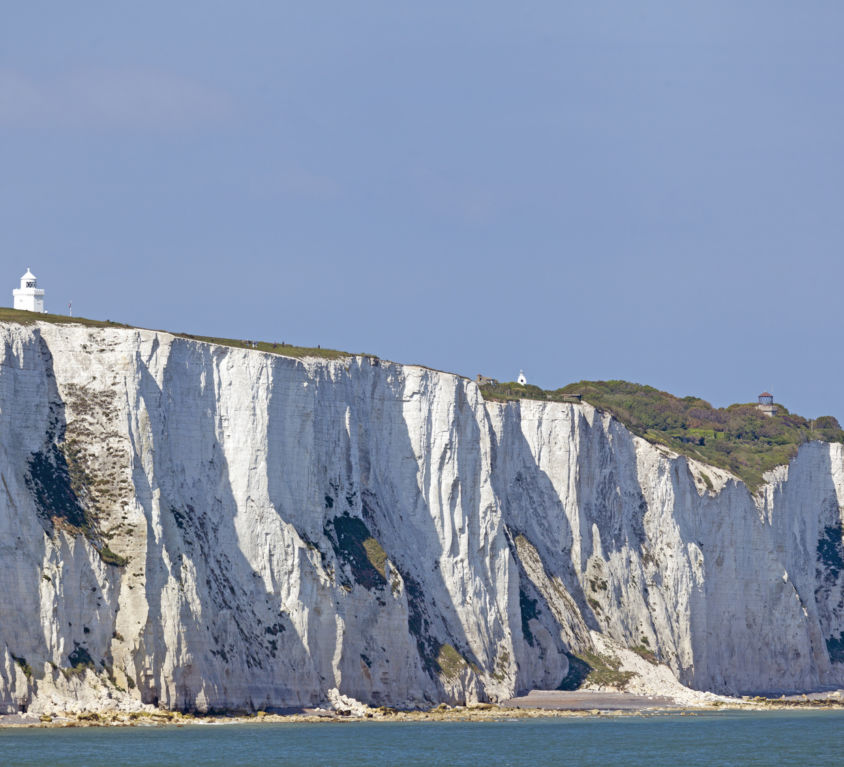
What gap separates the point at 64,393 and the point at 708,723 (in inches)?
1285

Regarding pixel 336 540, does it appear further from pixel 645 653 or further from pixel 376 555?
pixel 645 653

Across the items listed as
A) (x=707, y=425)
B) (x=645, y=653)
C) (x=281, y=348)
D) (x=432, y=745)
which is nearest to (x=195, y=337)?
(x=281, y=348)

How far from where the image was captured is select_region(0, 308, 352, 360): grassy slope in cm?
7294

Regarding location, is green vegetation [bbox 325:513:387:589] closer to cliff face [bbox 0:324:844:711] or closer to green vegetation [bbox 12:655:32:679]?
cliff face [bbox 0:324:844:711]

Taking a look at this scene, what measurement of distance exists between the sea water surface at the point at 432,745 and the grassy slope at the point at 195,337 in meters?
18.0

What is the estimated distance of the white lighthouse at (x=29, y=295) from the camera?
83688 millimetres

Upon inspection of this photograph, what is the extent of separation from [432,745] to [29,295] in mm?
31763

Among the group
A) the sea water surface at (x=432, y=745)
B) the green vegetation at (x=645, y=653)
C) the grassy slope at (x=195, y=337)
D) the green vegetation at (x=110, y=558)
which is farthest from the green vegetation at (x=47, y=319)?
the green vegetation at (x=645, y=653)

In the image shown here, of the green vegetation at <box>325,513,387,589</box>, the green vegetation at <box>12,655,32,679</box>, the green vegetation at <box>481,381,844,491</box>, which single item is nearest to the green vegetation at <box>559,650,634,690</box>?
the green vegetation at <box>325,513,387,589</box>

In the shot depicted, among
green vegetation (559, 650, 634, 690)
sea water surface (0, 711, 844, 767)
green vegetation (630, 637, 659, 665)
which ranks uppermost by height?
green vegetation (630, 637, 659, 665)

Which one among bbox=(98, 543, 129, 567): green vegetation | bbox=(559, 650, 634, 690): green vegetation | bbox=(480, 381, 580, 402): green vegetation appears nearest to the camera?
bbox=(98, 543, 129, 567): green vegetation

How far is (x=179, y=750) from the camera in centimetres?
5797

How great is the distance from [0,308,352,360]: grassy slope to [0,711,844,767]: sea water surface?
1795 cm

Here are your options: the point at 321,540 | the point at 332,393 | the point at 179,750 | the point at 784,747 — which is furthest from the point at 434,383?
the point at 179,750
